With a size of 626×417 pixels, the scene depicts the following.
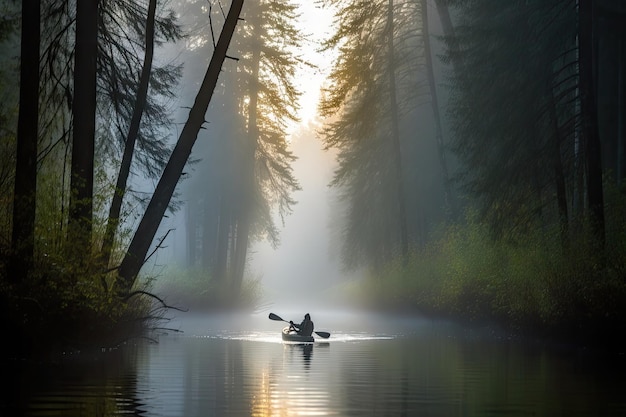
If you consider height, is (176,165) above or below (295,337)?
above

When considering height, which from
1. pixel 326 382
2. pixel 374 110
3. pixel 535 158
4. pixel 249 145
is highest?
pixel 374 110

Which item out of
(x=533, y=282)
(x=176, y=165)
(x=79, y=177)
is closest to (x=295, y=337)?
(x=533, y=282)

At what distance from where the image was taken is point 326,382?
12.8 m

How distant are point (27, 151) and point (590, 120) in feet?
38.2

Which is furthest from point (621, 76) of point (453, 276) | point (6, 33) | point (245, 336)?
point (6, 33)

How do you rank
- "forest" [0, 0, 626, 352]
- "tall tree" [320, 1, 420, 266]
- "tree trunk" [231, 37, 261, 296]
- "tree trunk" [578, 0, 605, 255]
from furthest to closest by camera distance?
"tree trunk" [231, 37, 261, 296]
"tall tree" [320, 1, 420, 266]
"tree trunk" [578, 0, 605, 255]
"forest" [0, 0, 626, 352]

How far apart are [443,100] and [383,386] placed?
99.0 feet

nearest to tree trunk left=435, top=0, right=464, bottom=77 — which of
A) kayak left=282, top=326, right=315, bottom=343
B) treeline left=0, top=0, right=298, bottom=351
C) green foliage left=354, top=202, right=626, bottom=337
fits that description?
green foliage left=354, top=202, right=626, bottom=337

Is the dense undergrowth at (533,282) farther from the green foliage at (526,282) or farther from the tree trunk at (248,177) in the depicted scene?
the tree trunk at (248,177)

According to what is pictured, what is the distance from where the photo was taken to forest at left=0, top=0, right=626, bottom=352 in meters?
16.3

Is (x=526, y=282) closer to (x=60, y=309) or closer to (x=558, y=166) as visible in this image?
(x=558, y=166)

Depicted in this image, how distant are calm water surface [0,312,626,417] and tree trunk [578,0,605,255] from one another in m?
3.06

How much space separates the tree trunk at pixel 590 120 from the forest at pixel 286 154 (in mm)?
41

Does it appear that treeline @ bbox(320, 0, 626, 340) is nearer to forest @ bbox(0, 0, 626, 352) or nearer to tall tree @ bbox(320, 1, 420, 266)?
forest @ bbox(0, 0, 626, 352)
